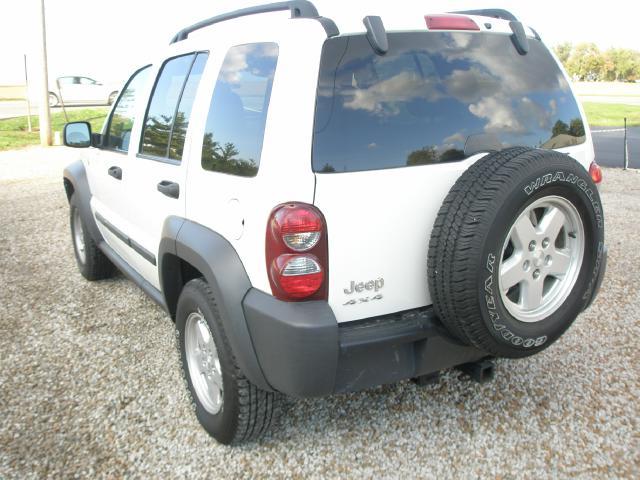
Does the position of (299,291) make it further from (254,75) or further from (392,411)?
(392,411)

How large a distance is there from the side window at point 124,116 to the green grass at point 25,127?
11167 millimetres

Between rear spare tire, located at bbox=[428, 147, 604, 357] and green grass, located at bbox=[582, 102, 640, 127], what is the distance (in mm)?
17838

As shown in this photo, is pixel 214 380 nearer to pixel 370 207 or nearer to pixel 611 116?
pixel 370 207

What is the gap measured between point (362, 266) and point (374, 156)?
0.42 m

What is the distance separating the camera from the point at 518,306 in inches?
93.1

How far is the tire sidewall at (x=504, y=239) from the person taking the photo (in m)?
2.11

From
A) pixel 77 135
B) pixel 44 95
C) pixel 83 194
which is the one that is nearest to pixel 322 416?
pixel 77 135

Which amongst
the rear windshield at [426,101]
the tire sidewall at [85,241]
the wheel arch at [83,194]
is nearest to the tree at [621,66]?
the tire sidewall at [85,241]

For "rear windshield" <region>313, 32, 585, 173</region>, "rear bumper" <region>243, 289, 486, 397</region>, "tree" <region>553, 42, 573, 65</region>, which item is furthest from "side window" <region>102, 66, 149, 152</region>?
"tree" <region>553, 42, 573, 65</region>

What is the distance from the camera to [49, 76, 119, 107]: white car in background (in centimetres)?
2500

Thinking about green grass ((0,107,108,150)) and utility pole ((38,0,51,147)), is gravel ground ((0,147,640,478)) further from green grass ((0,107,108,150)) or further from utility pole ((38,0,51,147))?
utility pole ((38,0,51,147))

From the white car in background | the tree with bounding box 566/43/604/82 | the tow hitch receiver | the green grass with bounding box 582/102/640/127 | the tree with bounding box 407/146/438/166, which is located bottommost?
the tree with bounding box 566/43/604/82

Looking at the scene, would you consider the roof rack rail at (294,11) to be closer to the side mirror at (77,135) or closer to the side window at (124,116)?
the side window at (124,116)

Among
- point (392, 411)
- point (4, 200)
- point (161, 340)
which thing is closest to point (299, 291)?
point (392, 411)
